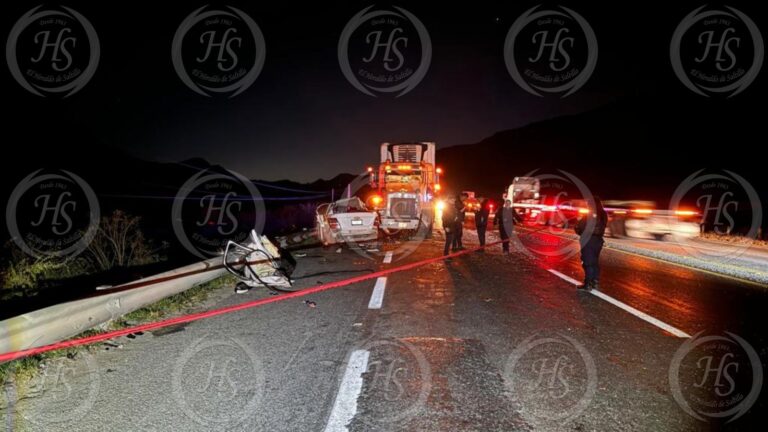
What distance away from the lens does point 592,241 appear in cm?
770

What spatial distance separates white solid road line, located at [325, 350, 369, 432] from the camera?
120 inches

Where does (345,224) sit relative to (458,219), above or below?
below

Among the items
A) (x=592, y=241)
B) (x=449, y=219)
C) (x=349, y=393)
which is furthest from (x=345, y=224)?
(x=349, y=393)

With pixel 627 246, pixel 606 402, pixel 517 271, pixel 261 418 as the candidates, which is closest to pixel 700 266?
pixel 627 246

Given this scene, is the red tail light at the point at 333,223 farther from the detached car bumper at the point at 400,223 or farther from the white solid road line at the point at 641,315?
the white solid road line at the point at 641,315

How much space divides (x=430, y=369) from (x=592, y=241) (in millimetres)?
→ 5110

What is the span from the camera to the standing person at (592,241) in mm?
7598

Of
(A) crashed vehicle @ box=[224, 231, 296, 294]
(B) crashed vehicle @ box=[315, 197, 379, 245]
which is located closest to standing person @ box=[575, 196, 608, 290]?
(A) crashed vehicle @ box=[224, 231, 296, 294]

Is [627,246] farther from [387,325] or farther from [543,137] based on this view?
[543,137]

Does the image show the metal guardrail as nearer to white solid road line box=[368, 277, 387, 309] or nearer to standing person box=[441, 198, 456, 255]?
white solid road line box=[368, 277, 387, 309]

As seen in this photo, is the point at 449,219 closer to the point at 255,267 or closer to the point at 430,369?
the point at 255,267

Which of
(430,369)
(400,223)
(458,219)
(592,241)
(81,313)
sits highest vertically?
(458,219)

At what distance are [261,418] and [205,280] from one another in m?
5.62

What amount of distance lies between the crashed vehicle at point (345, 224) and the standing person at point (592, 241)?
7989 mm
